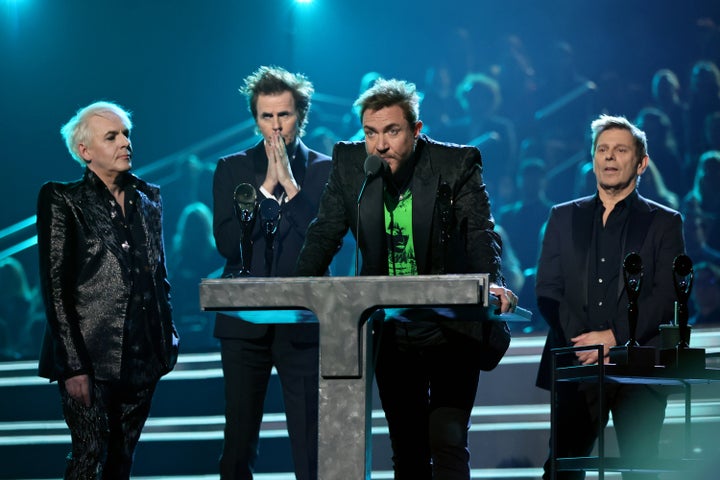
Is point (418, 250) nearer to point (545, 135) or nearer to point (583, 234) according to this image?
point (583, 234)

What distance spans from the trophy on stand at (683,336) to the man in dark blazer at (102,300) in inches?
73.1

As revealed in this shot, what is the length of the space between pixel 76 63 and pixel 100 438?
9.25 feet

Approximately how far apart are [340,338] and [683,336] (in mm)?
1409

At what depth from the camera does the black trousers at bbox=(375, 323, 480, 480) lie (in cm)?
300

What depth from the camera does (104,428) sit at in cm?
360

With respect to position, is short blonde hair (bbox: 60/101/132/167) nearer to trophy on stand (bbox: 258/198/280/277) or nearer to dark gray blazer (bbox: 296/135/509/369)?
trophy on stand (bbox: 258/198/280/277)

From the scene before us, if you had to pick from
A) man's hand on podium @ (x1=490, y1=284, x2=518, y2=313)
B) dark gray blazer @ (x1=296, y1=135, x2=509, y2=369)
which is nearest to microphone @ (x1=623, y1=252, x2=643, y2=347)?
dark gray blazer @ (x1=296, y1=135, x2=509, y2=369)

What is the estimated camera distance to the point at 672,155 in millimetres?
5078

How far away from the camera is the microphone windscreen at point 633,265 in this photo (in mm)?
3307

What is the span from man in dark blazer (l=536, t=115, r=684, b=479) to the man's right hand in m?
1.71

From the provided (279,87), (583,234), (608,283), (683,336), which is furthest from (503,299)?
(279,87)

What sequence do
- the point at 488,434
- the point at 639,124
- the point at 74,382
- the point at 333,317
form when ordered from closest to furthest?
the point at 333,317, the point at 74,382, the point at 488,434, the point at 639,124

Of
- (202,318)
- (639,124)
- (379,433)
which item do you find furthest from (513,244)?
(202,318)

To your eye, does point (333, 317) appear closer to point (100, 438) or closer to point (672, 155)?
point (100, 438)
